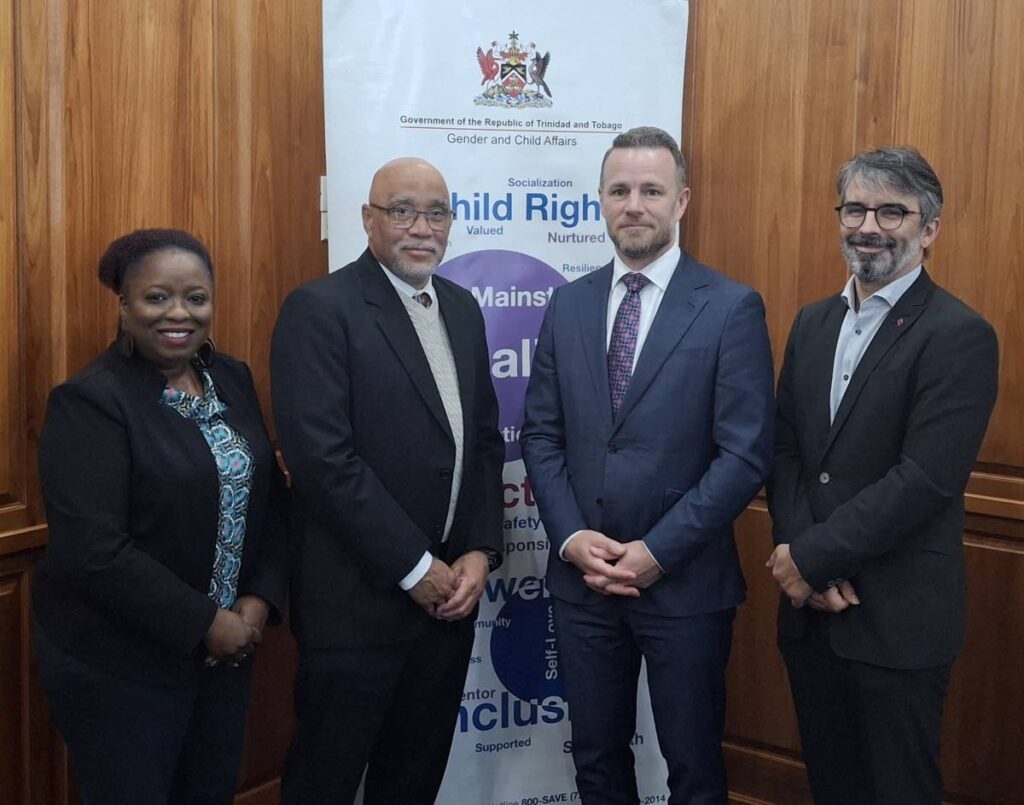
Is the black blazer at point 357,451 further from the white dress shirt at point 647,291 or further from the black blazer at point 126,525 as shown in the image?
the white dress shirt at point 647,291

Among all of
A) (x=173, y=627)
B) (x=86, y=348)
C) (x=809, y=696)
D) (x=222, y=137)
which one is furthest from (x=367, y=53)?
(x=809, y=696)

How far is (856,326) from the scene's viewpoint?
2.18 m

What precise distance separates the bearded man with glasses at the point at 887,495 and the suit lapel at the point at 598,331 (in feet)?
1.45

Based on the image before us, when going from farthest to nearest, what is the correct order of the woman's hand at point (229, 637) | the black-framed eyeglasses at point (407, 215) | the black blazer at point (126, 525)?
1. the black-framed eyeglasses at point (407, 215)
2. the woman's hand at point (229, 637)
3. the black blazer at point (126, 525)

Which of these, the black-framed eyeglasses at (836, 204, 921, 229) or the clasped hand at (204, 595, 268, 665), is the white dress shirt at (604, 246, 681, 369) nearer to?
the black-framed eyeglasses at (836, 204, 921, 229)

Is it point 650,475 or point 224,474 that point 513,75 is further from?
point 224,474

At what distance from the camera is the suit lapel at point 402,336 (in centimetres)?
222

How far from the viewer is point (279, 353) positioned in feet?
7.20

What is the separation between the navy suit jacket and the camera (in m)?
2.24

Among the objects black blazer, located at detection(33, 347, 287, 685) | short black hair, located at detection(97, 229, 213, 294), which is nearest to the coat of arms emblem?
short black hair, located at detection(97, 229, 213, 294)

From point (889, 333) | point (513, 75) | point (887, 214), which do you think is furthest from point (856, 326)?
point (513, 75)

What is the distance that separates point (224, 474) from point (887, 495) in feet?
4.13

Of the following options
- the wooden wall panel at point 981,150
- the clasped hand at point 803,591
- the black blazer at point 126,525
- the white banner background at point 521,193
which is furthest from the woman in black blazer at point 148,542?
the wooden wall panel at point 981,150

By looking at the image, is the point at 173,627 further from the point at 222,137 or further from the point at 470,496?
the point at 222,137
